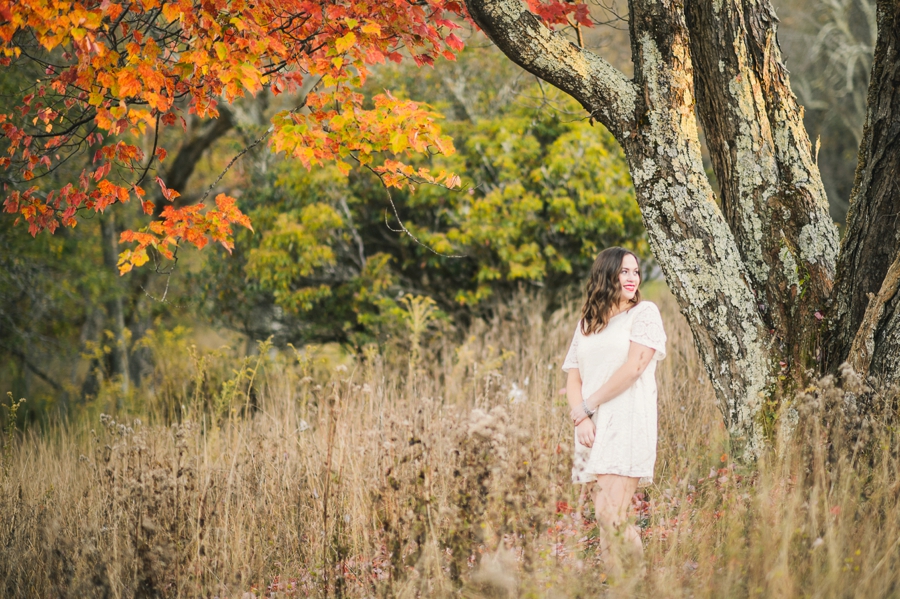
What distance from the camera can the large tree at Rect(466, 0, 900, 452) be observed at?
11.1ft

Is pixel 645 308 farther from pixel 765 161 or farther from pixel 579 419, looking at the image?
pixel 765 161

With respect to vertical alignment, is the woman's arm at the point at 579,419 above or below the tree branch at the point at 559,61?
below

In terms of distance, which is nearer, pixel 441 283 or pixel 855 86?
pixel 441 283

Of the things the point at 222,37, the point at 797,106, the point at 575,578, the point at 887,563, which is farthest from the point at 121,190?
the point at 887,563

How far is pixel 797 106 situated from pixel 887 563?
94.3 inches

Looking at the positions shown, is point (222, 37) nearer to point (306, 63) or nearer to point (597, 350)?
point (306, 63)

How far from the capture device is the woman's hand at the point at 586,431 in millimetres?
3330

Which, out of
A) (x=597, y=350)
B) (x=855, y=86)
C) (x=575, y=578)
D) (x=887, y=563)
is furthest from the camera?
(x=855, y=86)

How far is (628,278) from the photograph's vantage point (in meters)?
3.39

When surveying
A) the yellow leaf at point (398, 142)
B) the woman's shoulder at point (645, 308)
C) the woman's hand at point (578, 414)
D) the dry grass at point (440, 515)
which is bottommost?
the dry grass at point (440, 515)

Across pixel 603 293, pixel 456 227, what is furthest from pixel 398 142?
pixel 456 227

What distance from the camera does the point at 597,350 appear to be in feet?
11.1

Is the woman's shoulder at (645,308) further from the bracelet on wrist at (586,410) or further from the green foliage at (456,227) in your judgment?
the green foliage at (456,227)

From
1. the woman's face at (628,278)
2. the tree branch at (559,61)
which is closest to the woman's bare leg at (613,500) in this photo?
the woman's face at (628,278)
